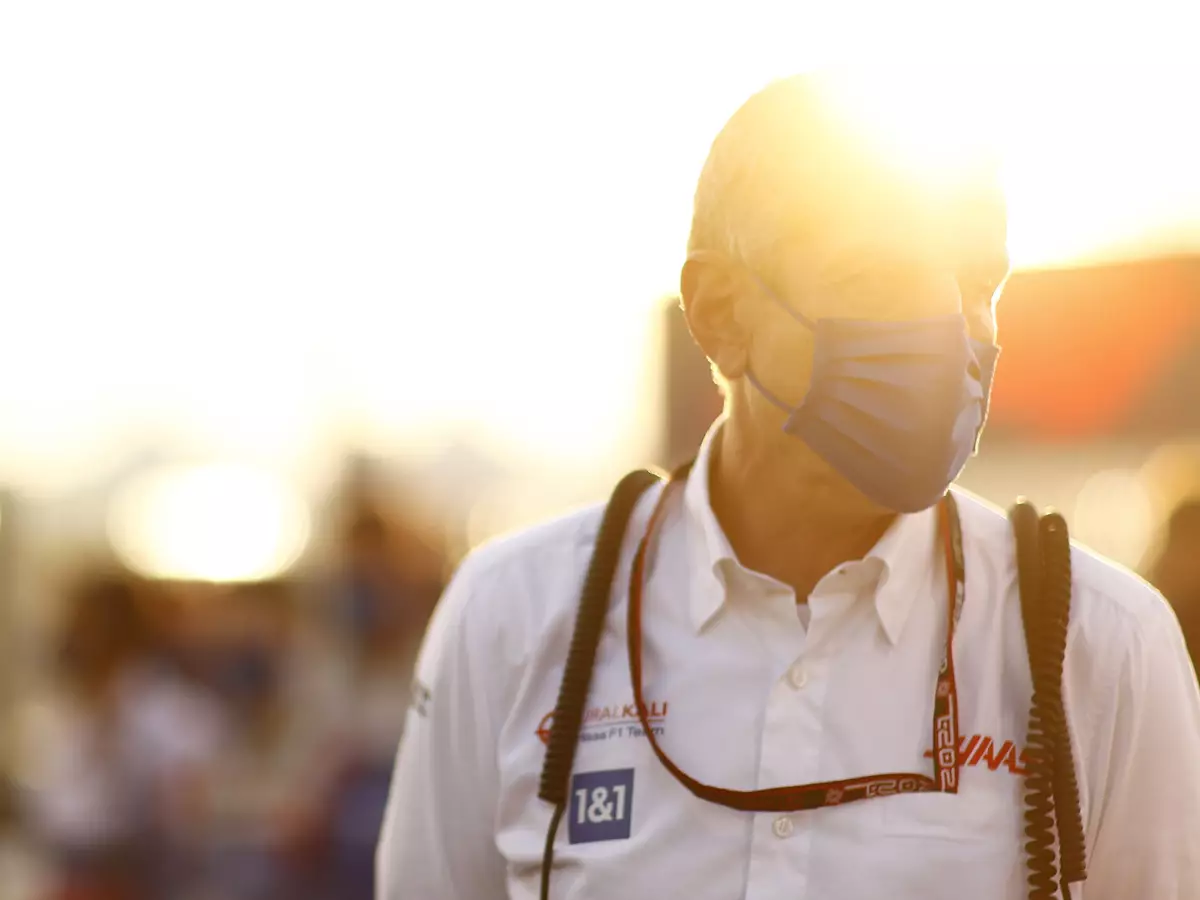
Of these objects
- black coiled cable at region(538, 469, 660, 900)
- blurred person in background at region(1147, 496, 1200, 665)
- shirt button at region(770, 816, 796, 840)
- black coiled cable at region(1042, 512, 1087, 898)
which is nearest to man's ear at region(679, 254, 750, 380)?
black coiled cable at region(538, 469, 660, 900)

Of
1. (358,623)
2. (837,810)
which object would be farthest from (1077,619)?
(358,623)

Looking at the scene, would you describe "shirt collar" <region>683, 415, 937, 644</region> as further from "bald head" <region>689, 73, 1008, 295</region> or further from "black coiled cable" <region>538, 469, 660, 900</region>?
"bald head" <region>689, 73, 1008, 295</region>

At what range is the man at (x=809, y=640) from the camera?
2.40 metres

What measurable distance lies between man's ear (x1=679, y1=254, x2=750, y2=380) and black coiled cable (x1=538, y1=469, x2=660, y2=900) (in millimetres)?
286

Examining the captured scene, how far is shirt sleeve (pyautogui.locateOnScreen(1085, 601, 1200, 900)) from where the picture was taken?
2.41m

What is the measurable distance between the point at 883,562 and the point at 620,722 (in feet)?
1.47

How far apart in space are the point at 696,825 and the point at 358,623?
209 inches

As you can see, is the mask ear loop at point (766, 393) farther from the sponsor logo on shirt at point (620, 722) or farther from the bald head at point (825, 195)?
the sponsor logo on shirt at point (620, 722)

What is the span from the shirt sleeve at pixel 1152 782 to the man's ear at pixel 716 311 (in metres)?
0.73

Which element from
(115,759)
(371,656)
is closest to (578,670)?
(115,759)

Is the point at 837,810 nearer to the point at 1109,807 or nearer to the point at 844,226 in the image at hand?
the point at 1109,807

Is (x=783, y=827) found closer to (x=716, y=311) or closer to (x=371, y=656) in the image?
(x=716, y=311)

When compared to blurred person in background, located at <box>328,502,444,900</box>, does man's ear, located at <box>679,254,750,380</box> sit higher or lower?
higher

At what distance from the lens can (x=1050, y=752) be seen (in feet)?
7.59
